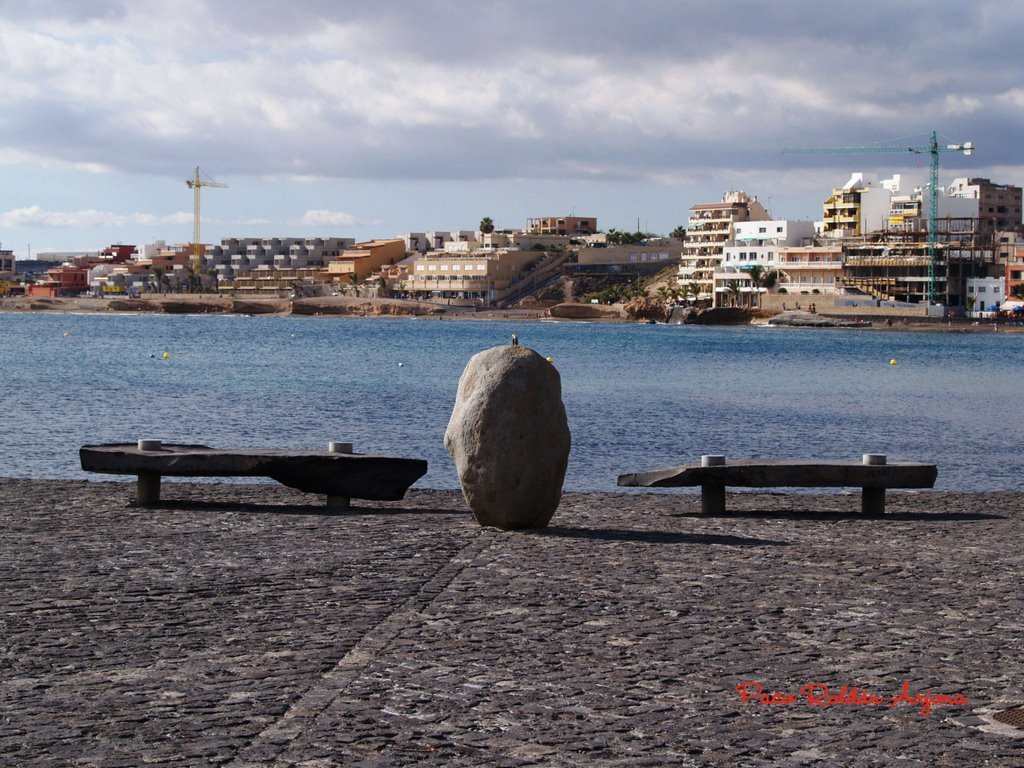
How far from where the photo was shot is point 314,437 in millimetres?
33719

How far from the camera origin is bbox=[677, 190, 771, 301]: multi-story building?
188m

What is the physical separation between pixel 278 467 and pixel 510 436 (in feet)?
9.60

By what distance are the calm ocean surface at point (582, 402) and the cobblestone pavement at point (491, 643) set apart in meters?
10.9

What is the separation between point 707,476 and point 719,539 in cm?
170

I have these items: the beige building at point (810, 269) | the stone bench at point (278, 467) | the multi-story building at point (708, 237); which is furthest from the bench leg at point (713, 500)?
the multi-story building at point (708, 237)

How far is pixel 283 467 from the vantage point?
15008mm

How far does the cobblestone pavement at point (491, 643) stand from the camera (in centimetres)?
696

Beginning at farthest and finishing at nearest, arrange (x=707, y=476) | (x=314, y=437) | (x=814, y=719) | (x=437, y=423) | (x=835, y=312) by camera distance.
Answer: (x=835, y=312) → (x=437, y=423) → (x=314, y=437) → (x=707, y=476) → (x=814, y=719)

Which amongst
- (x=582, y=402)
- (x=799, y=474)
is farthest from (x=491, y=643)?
(x=582, y=402)

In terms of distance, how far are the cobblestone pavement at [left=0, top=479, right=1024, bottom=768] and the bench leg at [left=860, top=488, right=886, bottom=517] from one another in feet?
5.35

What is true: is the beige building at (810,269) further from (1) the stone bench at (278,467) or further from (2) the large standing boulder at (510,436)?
(2) the large standing boulder at (510,436)

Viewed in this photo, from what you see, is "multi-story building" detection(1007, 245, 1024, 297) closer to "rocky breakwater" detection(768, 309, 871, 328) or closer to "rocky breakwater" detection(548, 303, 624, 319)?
"rocky breakwater" detection(768, 309, 871, 328)

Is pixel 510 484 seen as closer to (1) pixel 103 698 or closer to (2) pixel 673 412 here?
(1) pixel 103 698

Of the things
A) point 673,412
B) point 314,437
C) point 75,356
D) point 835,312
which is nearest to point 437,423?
point 314,437
